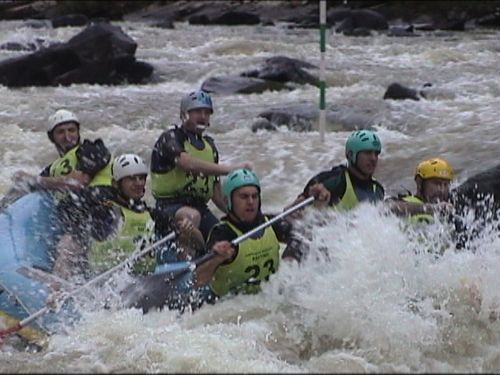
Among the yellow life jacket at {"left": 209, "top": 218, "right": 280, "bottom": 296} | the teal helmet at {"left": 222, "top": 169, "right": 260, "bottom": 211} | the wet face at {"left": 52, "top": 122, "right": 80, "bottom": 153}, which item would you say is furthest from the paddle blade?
the wet face at {"left": 52, "top": 122, "right": 80, "bottom": 153}

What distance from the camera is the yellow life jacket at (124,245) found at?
5805mm

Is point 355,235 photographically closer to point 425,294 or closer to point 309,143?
point 425,294

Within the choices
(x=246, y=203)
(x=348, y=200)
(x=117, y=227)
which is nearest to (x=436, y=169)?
(x=348, y=200)

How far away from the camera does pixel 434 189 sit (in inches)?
230

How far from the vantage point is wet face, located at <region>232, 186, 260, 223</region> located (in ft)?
17.0

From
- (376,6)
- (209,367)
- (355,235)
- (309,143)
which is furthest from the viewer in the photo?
(376,6)

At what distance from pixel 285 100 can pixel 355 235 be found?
835 centimetres

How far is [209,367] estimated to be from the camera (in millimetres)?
4320

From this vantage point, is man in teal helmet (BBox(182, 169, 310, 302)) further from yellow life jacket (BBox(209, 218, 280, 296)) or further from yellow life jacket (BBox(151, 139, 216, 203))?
yellow life jacket (BBox(151, 139, 216, 203))

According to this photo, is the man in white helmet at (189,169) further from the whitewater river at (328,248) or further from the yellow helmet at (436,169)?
the yellow helmet at (436,169)

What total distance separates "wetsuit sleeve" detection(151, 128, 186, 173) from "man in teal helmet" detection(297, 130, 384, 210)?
959mm

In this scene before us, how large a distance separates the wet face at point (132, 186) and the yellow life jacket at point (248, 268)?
0.76 meters

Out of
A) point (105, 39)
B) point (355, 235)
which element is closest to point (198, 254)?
point (355, 235)

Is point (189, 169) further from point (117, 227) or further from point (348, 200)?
point (348, 200)
